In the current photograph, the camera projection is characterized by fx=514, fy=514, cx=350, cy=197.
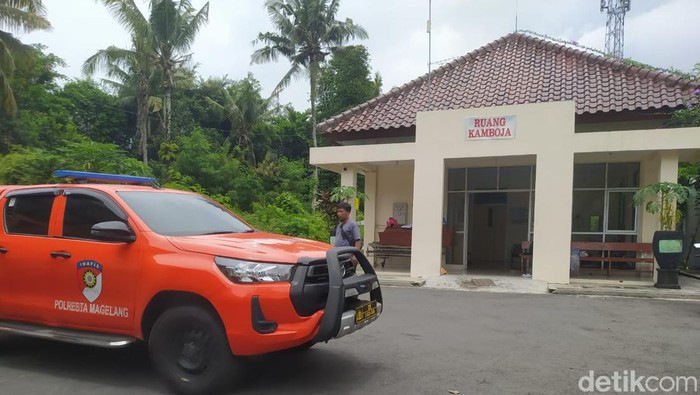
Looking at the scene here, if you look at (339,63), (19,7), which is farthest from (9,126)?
(339,63)

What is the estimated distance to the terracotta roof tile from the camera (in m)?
12.9

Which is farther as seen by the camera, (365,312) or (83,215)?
(83,215)

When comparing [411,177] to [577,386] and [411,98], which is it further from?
[577,386]

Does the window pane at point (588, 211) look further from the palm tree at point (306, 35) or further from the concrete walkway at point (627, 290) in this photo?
the palm tree at point (306, 35)

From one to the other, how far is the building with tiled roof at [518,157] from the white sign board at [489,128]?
0.07 ft

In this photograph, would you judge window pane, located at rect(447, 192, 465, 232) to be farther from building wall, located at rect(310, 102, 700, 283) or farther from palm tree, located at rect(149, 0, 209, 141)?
palm tree, located at rect(149, 0, 209, 141)

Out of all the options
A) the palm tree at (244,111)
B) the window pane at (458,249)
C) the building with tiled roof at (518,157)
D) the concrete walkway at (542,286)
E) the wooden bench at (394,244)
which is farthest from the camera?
the palm tree at (244,111)

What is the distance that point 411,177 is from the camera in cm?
1526

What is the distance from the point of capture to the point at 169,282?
13.6 feet

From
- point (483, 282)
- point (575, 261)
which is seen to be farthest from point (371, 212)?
point (575, 261)

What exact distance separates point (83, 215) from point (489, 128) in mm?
9141

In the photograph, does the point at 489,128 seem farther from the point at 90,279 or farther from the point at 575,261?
the point at 90,279

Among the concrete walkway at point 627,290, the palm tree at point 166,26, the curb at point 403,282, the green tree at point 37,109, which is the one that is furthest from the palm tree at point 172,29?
the concrete walkway at point 627,290

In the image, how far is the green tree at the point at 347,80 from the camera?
26.6 meters
